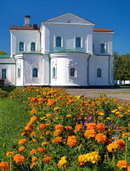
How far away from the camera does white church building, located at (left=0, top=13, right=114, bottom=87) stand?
103 ft

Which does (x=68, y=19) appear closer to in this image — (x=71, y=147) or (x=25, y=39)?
(x=25, y=39)

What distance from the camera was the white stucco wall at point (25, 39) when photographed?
35.5m

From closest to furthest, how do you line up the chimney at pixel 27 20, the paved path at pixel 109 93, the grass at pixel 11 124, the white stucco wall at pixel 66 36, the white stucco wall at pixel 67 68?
A: 1. the grass at pixel 11 124
2. the paved path at pixel 109 93
3. the white stucco wall at pixel 67 68
4. the white stucco wall at pixel 66 36
5. the chimney at pixel 27 20

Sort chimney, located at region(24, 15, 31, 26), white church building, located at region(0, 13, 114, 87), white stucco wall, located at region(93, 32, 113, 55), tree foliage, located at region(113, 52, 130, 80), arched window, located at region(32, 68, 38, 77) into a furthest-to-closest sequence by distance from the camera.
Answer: tree foliage, located at region(113, 52, 130, 80)
chimney, located at region(24, 15, 31, 26)
white stucco wall, located at region(93, 32, 113, 55)
arched window, located at region(32, 68, 38, 77)
white church building, located at region(0, 13, 114, 87)

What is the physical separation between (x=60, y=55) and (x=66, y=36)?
3623mm

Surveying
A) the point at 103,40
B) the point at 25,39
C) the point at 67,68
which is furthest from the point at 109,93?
the point at 25,39

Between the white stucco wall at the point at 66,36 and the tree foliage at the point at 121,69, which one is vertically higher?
the white stucco wall at the point at 66,36

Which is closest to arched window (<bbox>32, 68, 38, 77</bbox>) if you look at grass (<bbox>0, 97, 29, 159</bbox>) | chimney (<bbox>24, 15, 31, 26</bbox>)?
chimney (<bbox>24, 15, 31, 26</bbox>)

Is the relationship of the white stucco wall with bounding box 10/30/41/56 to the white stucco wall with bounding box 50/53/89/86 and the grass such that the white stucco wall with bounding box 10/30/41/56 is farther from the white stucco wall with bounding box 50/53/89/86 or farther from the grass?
the grass

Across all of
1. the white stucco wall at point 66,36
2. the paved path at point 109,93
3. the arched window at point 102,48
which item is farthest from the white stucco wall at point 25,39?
the paved path at point 109,93

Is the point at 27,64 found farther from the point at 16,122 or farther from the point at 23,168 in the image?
the point at 23,168

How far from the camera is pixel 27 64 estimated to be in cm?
3262

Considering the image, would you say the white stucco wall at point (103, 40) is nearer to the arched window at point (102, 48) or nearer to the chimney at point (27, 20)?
the arched window at point (102, 48)

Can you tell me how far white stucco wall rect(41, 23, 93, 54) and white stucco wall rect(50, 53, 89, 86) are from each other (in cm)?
208
